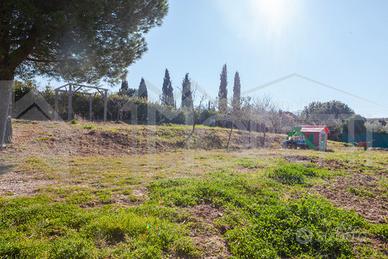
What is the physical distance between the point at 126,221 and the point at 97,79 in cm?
778

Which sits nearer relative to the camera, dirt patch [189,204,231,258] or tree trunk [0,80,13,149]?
dirt patch [189,204,231,258]

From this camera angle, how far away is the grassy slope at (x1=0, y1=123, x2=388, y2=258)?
3170mm

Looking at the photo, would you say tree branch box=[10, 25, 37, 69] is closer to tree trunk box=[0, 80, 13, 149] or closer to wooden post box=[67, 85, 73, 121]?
tree trunk box=[0, 80, 13, 149]

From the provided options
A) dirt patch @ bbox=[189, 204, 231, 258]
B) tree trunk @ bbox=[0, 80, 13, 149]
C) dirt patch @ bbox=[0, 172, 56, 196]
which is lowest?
dirt patch @ bbox=[189, 204, 231, 258]

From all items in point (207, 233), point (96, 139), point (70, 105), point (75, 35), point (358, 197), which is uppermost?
point (75, 35)

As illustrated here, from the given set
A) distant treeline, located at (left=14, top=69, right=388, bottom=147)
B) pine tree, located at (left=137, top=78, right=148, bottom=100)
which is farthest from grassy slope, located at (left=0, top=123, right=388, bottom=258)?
pine tree, located at (left=137, top=78, right=148, bottom=100)

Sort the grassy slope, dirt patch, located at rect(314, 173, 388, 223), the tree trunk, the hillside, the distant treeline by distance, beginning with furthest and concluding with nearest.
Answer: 1. the distant treeline
2. the hillside
3. the tree trunk
4. dirt patch, located at rect(314, 173, 388, 223)
5. the grassy slope

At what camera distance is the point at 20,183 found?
5.29 meters

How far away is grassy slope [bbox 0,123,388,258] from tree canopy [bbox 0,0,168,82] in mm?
3172

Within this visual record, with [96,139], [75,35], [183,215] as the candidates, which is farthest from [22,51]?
[183,215]

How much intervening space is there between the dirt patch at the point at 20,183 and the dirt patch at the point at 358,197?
16.5 ft

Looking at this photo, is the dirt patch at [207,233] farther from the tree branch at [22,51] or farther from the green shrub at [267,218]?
the tree branch at [22,51]

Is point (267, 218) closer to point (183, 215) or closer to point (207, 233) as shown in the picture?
point (207, 233)

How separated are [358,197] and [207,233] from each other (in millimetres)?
3416
